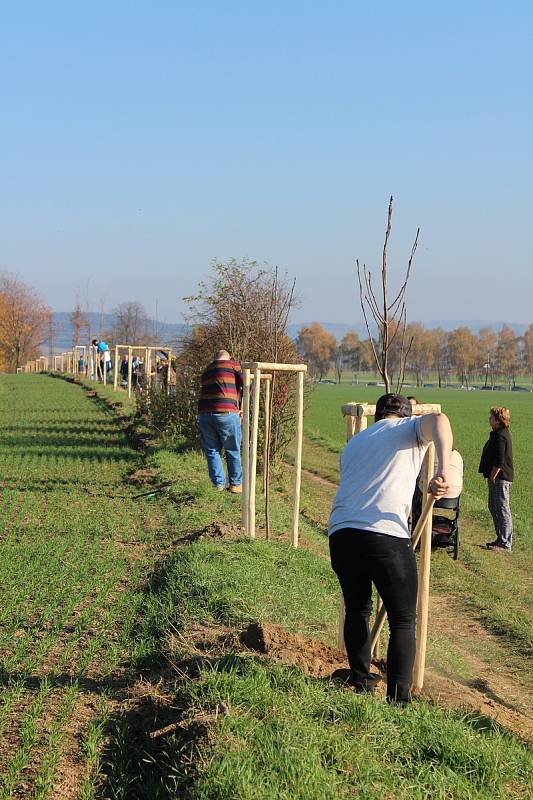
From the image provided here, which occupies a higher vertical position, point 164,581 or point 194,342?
point 194,342

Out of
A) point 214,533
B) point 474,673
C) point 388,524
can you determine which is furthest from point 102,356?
point 388,524

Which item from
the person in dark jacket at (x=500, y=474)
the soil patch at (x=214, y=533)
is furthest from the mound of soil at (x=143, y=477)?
the person in dark jacket at (x=500, y=474)

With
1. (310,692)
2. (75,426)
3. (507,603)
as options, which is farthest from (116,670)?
(75,426)

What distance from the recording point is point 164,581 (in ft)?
27.8

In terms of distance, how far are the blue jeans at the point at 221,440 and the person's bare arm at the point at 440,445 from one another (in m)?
8.50

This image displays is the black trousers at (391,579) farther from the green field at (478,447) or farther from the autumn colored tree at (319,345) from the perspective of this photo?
the autumn colored tree at (319,345)

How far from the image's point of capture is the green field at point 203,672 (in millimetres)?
4289

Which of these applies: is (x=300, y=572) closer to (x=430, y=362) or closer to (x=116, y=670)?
(x=116, y=670)

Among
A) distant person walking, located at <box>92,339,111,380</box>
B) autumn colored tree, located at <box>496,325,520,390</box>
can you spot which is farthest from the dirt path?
autumn colored tree, located at <box>496,325,520,390</box>

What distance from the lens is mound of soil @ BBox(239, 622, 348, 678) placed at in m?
5.67

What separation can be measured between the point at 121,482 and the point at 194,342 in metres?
6.78

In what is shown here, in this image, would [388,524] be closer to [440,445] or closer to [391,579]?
[391,579]

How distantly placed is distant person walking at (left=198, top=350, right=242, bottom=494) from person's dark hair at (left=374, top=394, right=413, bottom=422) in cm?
793

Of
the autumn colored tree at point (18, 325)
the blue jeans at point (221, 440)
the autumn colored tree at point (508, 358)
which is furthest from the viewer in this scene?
the autumn colored tree at point (508, 358)
